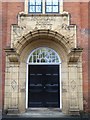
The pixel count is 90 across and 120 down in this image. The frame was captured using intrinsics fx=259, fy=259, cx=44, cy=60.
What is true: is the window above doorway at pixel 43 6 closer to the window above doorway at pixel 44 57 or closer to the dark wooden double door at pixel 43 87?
the window above doorway at pixel 44 57

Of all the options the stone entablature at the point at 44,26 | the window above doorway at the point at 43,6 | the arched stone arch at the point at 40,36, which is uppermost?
the window above doorway at the point at 43,6

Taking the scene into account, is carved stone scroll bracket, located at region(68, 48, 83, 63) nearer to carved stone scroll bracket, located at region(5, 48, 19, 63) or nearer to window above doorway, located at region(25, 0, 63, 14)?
window above doorway, located at region(25, 0, 63, 14)

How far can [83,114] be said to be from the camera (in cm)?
1155

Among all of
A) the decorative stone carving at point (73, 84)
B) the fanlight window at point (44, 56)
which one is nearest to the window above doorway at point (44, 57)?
the fanlight window at point (44, 56)

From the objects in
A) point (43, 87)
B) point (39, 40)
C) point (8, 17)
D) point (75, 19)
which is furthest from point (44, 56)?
point (8, 17)

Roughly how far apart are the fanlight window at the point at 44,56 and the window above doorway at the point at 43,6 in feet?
6.03

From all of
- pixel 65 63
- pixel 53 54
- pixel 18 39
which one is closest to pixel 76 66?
pixel 65 63

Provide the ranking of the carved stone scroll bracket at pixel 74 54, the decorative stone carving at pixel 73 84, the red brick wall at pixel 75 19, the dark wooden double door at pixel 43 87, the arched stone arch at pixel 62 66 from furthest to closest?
the dark wooden double door at pixel 43 87 < the red brick wall at pixel 75 19 < the decorative stone carving at pixel 73 84 < the arched stone arch at pixel 62 66 < the carved stone scroll bracket at pixel 74 54

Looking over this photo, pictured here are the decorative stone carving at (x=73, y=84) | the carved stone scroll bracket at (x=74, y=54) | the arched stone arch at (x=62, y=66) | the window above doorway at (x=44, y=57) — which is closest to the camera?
the carved stone scroll bracket at (x=74, y=54)

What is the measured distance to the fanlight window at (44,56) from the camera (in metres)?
12.6

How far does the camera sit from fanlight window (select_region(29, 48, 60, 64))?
12.6 meters

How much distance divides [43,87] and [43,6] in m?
3.89

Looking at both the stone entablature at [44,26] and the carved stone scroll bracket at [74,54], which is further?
the stone entablature at [44,26]

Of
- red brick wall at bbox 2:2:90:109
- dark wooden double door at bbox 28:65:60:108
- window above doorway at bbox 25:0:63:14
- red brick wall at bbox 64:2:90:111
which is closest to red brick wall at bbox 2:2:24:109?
red brick wall at bbox 2:2:90:109
